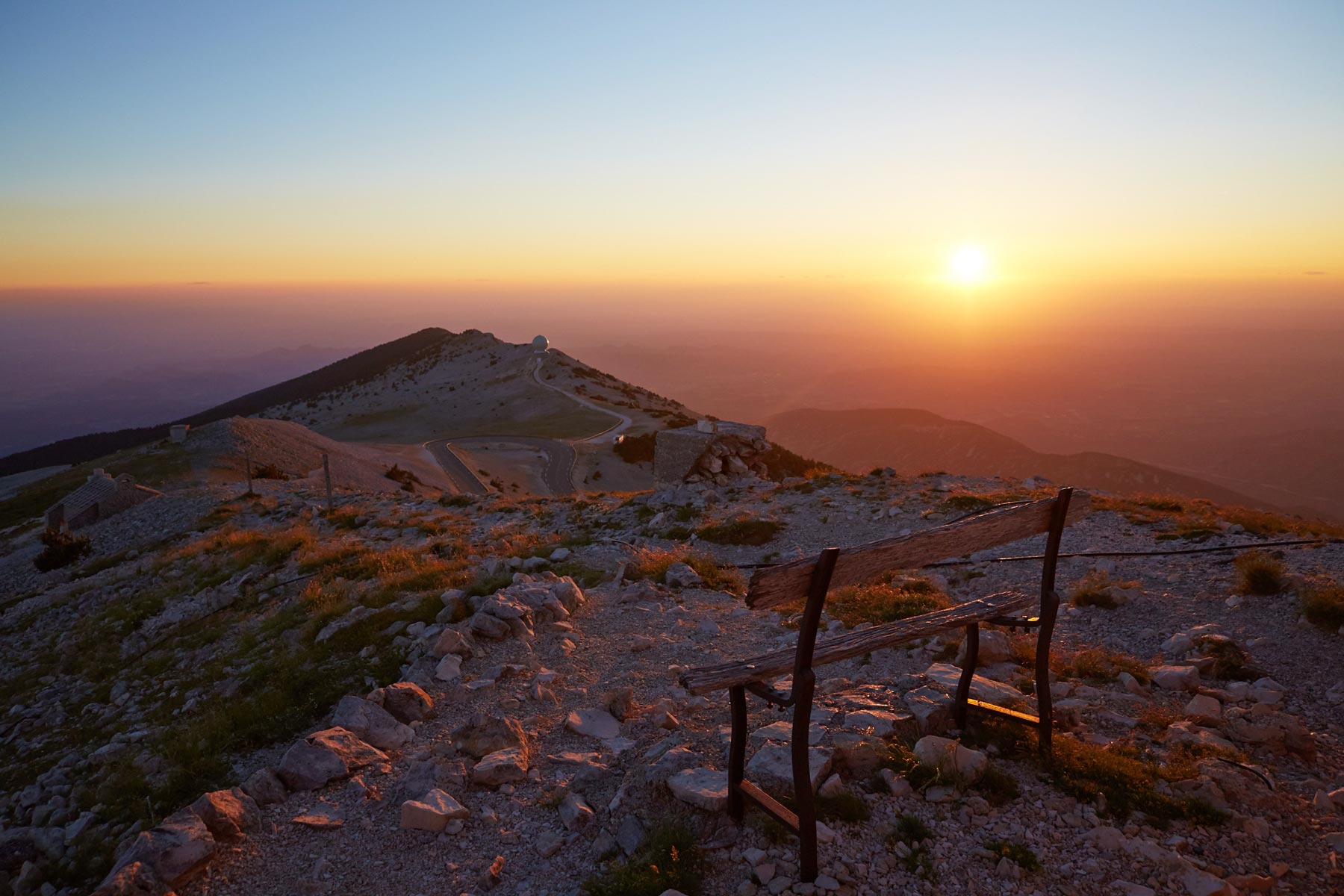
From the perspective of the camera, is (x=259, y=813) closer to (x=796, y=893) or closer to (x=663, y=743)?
(x=663, y=743)

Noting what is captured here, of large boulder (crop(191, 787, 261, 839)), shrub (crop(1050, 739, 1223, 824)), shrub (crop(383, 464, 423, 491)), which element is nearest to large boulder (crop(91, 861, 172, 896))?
large boulder (crop(191, 787, 261, 839))

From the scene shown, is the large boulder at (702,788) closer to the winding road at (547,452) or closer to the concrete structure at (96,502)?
the concrete structure at (96,502)

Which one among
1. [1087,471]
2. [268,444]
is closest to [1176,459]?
[1087,471]

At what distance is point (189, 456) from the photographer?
32375 mm

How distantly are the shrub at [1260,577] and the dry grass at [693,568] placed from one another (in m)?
6.29

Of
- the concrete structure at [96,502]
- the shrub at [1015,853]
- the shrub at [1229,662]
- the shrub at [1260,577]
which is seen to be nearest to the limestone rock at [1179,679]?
the shrub at [1229,662]

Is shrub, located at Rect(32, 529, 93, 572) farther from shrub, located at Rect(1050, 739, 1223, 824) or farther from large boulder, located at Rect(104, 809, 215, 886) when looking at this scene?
shrub, located at Rect(1050, 739, 1223, 824)

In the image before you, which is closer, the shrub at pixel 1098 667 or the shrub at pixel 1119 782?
the shrub at pixel 1119 782

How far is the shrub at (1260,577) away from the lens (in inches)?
325

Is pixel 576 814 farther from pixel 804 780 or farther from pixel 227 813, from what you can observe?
pixel 227 813

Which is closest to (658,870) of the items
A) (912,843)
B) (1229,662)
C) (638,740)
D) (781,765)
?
(781,765)

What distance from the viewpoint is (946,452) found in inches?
3610

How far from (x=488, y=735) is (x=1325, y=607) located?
8687 mm

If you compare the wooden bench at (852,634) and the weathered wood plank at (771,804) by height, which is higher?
the wooden bench at (852,634)
